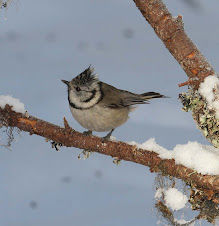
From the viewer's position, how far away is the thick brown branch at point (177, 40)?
4.32 meters

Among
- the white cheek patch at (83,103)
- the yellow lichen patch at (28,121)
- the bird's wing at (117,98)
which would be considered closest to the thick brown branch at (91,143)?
the yellow lichen patch at (28,121)

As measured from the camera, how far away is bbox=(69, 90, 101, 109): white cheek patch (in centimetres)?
508

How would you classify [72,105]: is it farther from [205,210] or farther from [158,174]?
[205,210]

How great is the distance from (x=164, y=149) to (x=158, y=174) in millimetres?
244

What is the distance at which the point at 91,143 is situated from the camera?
4590mm

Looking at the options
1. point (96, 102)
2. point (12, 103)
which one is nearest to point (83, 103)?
point (96, 102)

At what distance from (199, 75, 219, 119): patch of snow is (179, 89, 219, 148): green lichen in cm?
4

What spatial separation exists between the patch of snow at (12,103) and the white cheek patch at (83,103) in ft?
2.26

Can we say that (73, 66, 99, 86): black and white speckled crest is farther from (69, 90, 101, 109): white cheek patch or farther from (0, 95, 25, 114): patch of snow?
(0, 95, 25, 114): patch of snow

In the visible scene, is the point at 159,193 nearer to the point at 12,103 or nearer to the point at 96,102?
the point at 96,102

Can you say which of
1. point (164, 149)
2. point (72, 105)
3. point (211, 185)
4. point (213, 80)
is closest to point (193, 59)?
point (213, 80)

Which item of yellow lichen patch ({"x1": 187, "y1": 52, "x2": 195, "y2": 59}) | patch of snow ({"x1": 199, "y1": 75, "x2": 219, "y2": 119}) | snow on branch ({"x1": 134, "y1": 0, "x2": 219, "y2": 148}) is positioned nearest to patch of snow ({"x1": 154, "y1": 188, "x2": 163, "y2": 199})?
snow on branch ({"x1": 134, "y1": 0, "x2": 219, "y2": 148})

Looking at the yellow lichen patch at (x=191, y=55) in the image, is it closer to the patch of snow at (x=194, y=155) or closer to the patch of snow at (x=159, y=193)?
the patch of snow at (x=194, y=155)

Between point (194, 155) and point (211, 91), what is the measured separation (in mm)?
614
